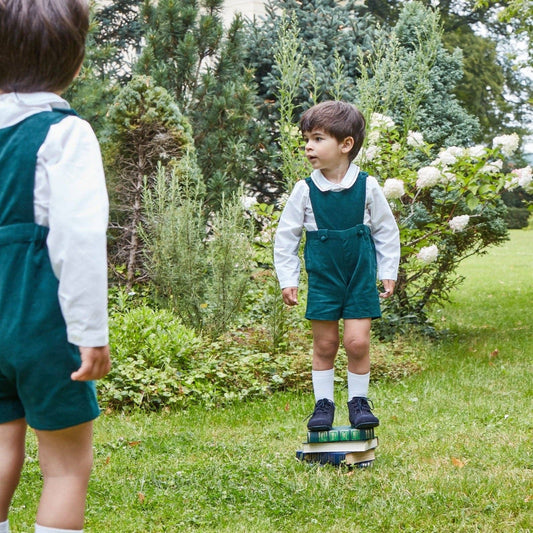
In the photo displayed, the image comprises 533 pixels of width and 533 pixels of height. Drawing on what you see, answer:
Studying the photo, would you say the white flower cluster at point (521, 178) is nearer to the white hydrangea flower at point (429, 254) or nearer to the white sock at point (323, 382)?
the white hydrangea flower at point (429, 254)

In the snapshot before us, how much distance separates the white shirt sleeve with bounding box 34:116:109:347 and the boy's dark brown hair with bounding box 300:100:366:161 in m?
2.01

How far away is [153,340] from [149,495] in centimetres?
220

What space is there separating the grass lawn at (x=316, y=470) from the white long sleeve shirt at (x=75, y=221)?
134cm

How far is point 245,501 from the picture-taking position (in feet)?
10.7

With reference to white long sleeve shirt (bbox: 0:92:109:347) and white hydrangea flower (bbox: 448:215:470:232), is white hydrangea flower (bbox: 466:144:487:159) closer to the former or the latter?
white hydrangea flower (bbox: 448:215:470:232)

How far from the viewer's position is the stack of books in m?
3.71

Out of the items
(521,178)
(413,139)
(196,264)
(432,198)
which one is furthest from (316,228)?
(432,198)

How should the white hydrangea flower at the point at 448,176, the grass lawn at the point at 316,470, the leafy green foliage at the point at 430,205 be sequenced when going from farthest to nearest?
1. the white hydrangea flower at the point at 448,176
2. the leafy green foliage at the point at 430,205
3. the grass lawn at the point at 316,470

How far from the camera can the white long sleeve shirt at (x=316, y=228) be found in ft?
12.7

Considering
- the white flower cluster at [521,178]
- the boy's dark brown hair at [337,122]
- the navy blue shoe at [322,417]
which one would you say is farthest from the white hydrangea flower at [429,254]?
the navy blue shoe at [322,417]

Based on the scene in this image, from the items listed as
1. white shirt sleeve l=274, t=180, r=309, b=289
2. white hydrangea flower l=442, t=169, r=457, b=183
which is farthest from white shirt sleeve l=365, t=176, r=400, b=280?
white hydrangea flower l=442, t=169, r=457, b=183

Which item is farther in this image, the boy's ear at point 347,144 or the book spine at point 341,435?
the boy's ear at point 347,144

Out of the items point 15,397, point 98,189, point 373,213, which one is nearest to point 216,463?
point 373,213

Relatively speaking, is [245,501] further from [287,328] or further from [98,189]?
[287,328]
